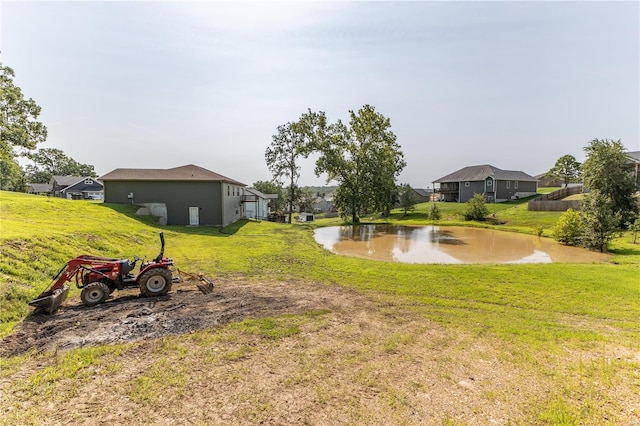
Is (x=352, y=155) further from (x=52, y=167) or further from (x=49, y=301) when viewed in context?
(x=52, y=167)

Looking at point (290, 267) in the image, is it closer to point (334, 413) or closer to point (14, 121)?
point (334, 413)

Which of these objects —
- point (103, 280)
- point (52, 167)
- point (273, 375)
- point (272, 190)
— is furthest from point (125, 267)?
point (52, 167)

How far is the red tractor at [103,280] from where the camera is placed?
6.66 meters

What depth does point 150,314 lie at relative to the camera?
660cm

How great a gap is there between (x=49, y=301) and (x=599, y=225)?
24.4m

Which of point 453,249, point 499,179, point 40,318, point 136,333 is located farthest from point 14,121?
point 499,179

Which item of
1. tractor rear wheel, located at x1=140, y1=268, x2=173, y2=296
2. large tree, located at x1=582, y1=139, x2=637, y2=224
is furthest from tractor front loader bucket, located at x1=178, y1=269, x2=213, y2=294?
large tree, located at x1=582, y1=139, x2=637, y2=224

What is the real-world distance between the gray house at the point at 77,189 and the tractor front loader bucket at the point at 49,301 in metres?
52.2

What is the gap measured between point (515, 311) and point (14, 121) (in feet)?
84.5

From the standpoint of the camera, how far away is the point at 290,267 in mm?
11938

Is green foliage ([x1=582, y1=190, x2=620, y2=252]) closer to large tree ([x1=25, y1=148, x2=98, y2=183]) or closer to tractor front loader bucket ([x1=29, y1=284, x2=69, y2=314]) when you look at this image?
tractor front loader bucket ([x1=29, y1=284, x2=69, y2=314])

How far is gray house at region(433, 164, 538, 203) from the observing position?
47.9m

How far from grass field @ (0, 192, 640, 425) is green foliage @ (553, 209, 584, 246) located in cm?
1228

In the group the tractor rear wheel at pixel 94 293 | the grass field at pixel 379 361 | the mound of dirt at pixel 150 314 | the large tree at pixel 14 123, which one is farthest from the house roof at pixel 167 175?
the tractor rear wheel at pixel 94 293
